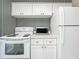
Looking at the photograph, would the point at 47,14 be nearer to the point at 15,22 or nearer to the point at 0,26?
the point at 15,22

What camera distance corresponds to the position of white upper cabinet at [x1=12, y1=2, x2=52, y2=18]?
267 cm

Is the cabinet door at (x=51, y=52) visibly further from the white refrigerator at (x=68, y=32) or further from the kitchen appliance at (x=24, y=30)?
the kitchen appliance at (x=24, y=30)

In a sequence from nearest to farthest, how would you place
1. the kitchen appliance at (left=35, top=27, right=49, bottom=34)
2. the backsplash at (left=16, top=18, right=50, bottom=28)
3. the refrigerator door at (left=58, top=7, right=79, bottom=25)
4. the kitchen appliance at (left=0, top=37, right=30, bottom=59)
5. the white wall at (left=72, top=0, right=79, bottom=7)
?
the refrigerator door at (left=58, top=7, right=79, bottom=25), the kitchen appliance at (left=0, top=37, right=30, bottom=59), the white wall at (left=72, top=0, right=79, bottom=7), the kitchen appliance at (left=35, top=27, right=49, bottom=34), the backsplash at (left=16, top=18, right=50, bottom=28)

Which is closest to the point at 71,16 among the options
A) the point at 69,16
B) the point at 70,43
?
the point at 69,16

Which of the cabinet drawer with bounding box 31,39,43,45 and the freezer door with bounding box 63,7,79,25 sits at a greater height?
the freezer door with bounding box 63,7,79,25

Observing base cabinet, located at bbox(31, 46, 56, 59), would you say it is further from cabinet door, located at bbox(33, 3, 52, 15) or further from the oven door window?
cabinet door, located at bbox(33, 3, 52, 15)

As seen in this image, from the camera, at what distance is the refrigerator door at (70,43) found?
181 cm

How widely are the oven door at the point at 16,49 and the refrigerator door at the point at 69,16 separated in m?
0.91

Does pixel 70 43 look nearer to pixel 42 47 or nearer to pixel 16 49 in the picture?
pixel 42 47

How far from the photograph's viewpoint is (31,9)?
2.70 m

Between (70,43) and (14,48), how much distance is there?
121 centimetres

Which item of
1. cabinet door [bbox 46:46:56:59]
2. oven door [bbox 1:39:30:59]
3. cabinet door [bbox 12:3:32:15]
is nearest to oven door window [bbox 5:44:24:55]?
oven door [bbox 1:39:30:59]

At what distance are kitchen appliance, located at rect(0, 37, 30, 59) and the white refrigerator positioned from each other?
0.75m

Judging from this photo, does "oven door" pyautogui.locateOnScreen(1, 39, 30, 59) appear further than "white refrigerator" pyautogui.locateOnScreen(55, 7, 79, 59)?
Yes
